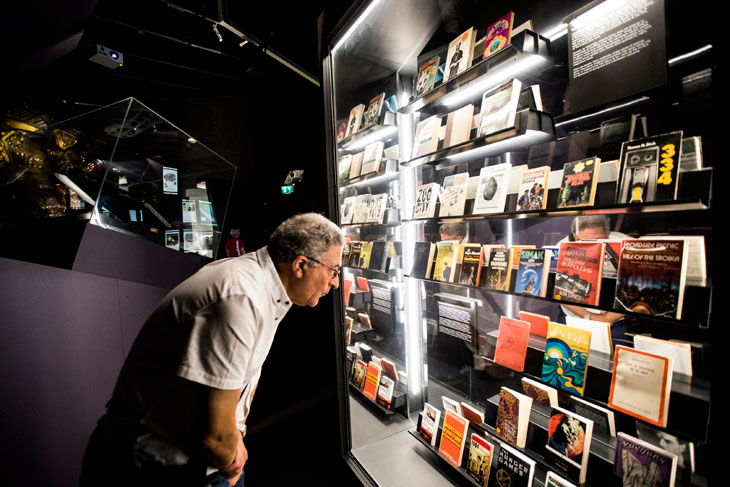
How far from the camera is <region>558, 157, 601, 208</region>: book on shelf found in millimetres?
1475

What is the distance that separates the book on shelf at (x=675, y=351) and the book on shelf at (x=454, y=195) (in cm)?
108

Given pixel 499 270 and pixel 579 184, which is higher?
pixel 579 184

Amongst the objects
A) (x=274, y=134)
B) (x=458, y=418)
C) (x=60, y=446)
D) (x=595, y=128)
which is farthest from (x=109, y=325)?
(x=274, y=134)

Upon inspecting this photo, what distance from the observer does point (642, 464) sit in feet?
4.32

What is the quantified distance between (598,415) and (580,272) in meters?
0.74

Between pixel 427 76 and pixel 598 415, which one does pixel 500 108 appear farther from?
pixel 598 415

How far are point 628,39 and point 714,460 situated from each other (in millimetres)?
1459

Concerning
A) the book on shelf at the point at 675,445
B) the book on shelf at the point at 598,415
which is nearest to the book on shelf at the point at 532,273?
the book on shelf at the point at 598,415

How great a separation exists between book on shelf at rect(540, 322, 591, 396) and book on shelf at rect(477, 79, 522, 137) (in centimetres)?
104

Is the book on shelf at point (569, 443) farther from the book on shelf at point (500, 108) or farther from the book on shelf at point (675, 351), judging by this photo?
the book on shelf at point (500, 108)

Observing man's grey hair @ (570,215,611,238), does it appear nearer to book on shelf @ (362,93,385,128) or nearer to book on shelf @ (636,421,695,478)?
book on shelf @ (636,421,695,478)

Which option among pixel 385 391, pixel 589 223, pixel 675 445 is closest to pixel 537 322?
pixel 589 223

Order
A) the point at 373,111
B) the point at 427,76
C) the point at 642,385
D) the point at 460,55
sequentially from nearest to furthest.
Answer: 1. the point at 642,385
2. the point at 460,55
3. the point at 427,76
4. the point at 373,111

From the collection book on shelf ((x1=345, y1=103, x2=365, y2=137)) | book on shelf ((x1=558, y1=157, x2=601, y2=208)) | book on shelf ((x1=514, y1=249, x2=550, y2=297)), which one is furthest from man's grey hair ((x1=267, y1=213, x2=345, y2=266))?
book on shelf ((x1=345, y1=103, x2=365, y2=137))
